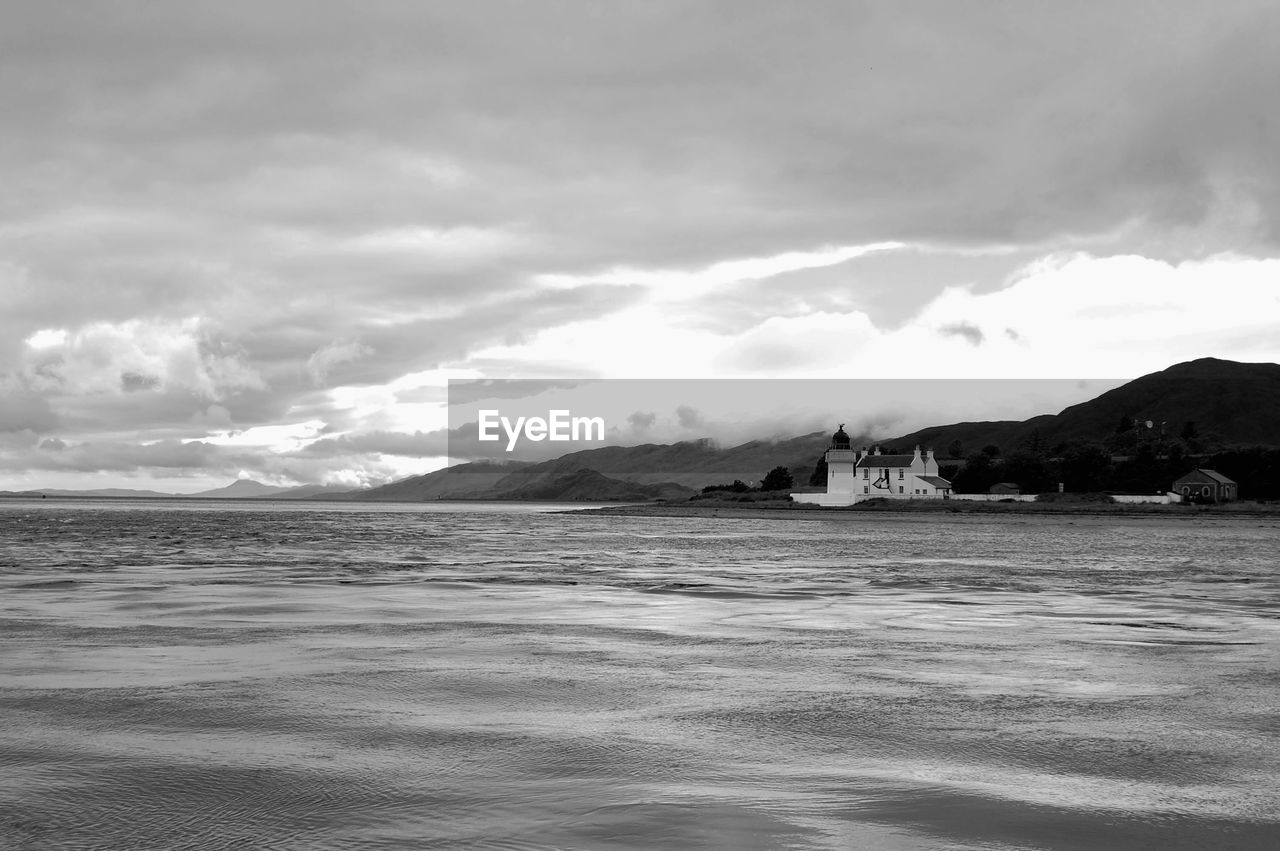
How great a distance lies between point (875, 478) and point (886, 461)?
292 cm

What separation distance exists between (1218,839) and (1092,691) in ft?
17.1

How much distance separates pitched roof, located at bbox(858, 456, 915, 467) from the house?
29.6 m

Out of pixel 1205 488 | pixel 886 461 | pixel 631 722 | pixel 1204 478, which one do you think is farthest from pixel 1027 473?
pixel 631 722

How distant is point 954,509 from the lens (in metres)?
114

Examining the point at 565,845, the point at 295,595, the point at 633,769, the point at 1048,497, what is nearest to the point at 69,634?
the point at 295,595

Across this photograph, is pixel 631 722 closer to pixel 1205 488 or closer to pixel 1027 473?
pixel 1205 488

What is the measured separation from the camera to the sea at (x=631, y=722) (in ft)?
20.5

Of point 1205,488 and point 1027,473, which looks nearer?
point 1205,488

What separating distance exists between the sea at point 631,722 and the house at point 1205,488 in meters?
103

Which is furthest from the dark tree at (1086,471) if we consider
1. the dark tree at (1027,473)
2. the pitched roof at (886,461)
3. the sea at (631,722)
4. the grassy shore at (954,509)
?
the sea at (631,722)

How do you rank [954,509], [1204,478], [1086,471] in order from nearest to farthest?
[954,509], [1204,478], [1086,471]

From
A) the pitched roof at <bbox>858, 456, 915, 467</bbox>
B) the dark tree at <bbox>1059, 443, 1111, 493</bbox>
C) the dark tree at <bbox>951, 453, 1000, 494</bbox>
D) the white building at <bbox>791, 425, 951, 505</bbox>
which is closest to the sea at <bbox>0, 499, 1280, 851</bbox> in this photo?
the white building at <bbox>791, 425, 951, 505</bbox>

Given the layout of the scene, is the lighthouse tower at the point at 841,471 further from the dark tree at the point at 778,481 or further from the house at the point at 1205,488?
the house at the point at 1205,488

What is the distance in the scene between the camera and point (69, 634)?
→ 14898 mm
